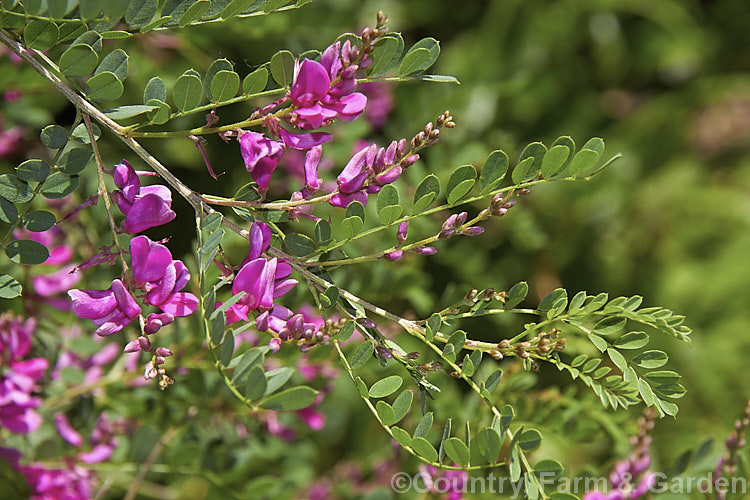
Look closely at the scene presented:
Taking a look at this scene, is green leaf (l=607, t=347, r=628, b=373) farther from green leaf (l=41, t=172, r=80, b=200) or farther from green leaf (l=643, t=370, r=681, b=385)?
green leaf (l=41, t=172, r=80, b=200)

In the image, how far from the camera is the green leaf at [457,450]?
1.97 feet

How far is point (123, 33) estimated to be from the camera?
1.81 feet

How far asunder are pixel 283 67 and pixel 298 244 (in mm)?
143

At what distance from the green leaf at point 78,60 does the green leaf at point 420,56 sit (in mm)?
245

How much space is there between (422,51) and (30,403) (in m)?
0.60

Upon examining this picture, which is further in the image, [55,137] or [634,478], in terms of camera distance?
[634,478]

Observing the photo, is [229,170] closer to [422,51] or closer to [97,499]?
[97,499]

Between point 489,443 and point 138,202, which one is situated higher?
point 138,202

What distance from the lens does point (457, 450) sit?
608mm

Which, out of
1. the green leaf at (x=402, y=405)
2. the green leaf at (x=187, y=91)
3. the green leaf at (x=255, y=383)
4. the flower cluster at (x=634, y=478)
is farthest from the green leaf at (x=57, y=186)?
the flower cluster at (x=634, y=478)

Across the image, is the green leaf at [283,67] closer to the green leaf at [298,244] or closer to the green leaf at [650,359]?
the green leaf at [298,244]

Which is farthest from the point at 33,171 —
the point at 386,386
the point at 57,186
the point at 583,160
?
the point at 583,160

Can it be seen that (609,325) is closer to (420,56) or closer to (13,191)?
(420,56)

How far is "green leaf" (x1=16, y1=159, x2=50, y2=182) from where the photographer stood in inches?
22.1
